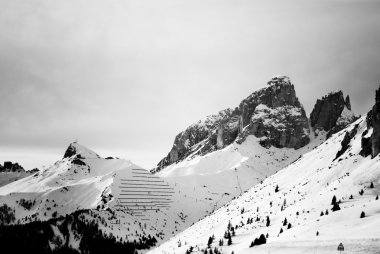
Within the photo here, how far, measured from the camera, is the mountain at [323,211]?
54.8m

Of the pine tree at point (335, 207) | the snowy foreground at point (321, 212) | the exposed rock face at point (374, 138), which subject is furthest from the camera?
the exposed rock face at point (374, 138)

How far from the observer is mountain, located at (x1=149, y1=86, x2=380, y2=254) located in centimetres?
5484

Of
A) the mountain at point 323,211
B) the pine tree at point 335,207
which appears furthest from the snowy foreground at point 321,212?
the pine tree at point 335,207

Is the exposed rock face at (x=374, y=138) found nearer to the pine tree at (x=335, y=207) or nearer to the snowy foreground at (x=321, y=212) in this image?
the snowy foreground at (x=321, y=212)

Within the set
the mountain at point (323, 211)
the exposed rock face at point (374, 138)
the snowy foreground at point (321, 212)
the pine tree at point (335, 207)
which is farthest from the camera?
the exposed rock face at point (374, 138)

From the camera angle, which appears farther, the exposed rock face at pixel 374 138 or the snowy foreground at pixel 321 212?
the exposed rock face at pixel 374 138

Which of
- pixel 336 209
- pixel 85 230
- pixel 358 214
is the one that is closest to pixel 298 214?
pixel 336 209

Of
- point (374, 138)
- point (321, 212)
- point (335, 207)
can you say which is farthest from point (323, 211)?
point (374, 138)

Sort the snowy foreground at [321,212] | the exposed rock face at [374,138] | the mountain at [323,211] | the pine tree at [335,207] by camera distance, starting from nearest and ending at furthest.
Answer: the snowy foreground at [321,212], the mountain at [323,211], the pine tree at [335,207], the exposed rock face at [374,138]

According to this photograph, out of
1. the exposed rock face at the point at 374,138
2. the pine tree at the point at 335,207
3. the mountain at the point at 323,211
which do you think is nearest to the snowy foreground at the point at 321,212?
the mountain at the point at 323,211

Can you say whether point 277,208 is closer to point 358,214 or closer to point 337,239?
point 358,214

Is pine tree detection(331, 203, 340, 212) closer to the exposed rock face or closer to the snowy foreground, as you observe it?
the snowy foreground

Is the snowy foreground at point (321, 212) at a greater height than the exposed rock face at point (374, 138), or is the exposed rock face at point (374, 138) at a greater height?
the exposed rock face at point (374, 138)

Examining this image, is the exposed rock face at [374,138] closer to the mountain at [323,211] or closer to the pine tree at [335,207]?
the mountain at [323,211]
